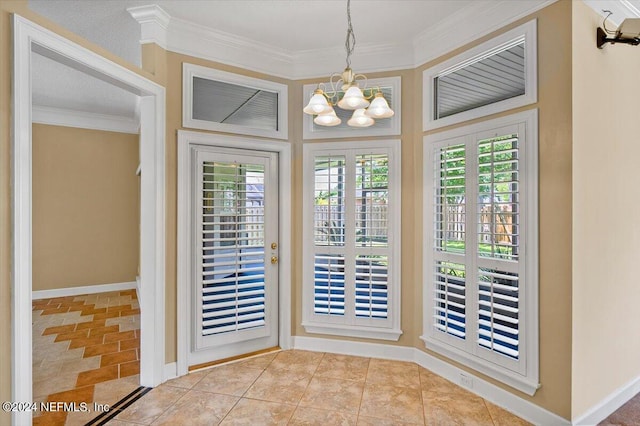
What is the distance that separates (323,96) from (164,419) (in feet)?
7.71

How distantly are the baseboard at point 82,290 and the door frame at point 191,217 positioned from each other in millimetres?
3516

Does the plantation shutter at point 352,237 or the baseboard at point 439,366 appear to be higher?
the plantation shutter at point 352,237

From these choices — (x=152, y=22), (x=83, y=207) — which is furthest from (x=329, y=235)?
(x=83, y=207)

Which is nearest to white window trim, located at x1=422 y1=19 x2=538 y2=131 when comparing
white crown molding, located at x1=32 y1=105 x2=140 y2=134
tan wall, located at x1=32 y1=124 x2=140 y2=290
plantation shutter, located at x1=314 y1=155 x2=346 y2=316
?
plantation shutter, located at x1=314 y1=155 x2=346 y2=316

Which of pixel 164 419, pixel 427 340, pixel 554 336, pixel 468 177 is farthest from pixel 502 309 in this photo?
pixel 164 419

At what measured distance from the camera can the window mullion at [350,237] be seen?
3141 millimetres

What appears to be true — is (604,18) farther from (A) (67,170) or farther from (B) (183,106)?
(A) (67,170)

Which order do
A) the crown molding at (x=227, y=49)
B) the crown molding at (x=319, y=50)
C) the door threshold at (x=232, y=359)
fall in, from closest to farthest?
the crown molding at (x=319, y=50) < the crown molding at (x=227, y=49) < the door threshold at (x=232, y=359)

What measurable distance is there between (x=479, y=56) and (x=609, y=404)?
8.74 ft

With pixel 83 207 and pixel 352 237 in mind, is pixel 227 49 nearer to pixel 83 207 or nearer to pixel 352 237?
pixel 352 237

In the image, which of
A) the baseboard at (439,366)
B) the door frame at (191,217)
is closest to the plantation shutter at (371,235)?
the baseboard at (439,366)

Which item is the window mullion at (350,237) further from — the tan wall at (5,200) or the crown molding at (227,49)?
the tan wall at (5,200)

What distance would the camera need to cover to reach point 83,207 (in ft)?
17.3

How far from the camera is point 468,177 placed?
255 centimetres
